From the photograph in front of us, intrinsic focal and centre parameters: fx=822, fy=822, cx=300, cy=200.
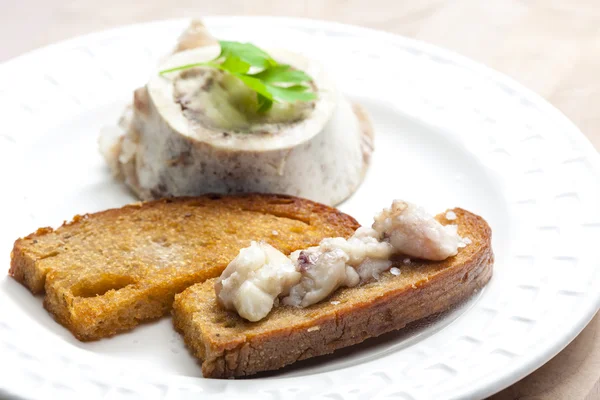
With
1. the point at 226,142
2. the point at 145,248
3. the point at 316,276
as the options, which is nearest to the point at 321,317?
the point at 316,276

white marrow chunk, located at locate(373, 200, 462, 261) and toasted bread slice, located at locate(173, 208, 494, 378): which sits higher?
white marrow chunk, located at locate(373, 200, 462, 261)

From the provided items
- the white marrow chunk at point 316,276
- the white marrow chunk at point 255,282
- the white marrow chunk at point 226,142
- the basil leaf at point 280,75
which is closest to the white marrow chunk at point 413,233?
the white marrow chunk at point 316,276

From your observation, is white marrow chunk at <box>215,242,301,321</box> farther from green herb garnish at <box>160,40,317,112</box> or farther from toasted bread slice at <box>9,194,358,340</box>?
green herb garnish at <box>160,40,317,112</box>

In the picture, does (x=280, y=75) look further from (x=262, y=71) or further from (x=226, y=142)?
(x=226, y=142)

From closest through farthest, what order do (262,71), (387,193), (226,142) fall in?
1. (226,142)
2. (262,71)
3. (387,193)

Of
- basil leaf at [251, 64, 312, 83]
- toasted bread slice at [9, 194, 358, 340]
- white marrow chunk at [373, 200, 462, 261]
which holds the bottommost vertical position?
toasted bread slice at [9, 194, 358, 340]

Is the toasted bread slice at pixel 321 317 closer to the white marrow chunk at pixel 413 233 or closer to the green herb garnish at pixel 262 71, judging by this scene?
the white marrow chunk at pixel 413 233

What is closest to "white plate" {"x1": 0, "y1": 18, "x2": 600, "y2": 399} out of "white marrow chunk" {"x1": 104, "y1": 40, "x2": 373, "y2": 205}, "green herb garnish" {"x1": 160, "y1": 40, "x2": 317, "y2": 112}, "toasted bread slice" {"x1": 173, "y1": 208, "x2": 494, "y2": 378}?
"toasted bread slice" {"x1": 173, "y1": 208, "x2": 494, "y2": 378}
